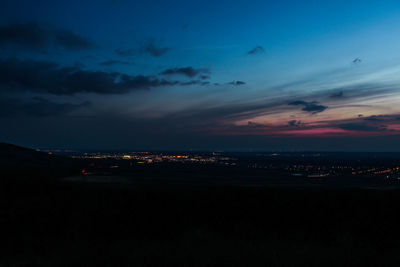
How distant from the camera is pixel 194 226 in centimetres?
907

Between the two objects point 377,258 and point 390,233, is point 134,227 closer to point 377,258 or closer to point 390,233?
point 377,258

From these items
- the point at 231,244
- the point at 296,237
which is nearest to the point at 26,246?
the point at 231,244

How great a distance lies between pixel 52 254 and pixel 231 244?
430cm

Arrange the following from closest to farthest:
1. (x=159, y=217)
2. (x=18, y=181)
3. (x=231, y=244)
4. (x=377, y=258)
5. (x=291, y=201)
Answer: (x=377, y=258)
(x=231, y=244)
(x=159, y=217)
(x=291, y=201)
(x=18, y=181)

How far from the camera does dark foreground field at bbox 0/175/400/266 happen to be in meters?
6.08

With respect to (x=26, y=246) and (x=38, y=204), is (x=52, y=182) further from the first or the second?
(x=26, y=246)

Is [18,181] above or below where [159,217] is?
above

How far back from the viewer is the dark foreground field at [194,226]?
6.08m

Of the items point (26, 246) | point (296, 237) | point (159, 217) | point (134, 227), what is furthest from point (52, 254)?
point (296, 237)

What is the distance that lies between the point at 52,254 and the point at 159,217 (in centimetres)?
385

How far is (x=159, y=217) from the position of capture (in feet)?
31.9

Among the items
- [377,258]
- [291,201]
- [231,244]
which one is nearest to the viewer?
[377,258]

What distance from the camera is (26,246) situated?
720 cm

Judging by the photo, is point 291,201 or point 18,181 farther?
point 18,181
